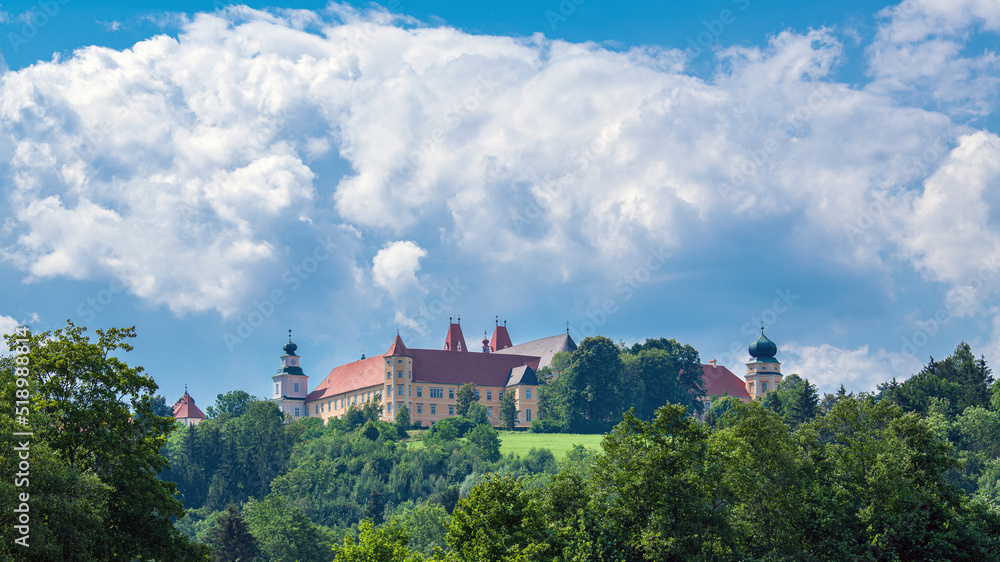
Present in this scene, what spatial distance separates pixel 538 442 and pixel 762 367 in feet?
195

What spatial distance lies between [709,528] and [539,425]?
97.8 metres

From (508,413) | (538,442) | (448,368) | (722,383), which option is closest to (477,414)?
(508,413)

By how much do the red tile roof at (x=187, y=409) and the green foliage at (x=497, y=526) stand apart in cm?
14934

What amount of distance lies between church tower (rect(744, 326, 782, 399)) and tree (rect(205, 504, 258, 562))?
10856 centimetres

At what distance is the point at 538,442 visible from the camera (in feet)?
440

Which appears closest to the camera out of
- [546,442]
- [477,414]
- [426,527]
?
[426,527]

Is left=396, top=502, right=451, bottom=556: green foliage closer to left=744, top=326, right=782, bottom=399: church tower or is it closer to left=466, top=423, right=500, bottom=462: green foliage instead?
left=466, top=423, right=500, bottom=462: green foliage

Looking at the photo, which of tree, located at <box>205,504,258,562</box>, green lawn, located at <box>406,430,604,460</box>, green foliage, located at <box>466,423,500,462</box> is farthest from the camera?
green lawn, located at <box>406,430,604,460</box>

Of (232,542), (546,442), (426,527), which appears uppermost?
(546,442)

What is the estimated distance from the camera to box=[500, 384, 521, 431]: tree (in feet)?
500

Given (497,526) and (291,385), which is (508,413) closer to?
(291,385)

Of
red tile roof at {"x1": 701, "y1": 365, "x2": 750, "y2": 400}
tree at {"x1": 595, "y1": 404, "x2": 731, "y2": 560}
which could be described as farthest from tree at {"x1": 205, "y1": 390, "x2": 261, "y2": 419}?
tree at {"x1": 595, "y1": 404, "x2": 731, "y2": 560}

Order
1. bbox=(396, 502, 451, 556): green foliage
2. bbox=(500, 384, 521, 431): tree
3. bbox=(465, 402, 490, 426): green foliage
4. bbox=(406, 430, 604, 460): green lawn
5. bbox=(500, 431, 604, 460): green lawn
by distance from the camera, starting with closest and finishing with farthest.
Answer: bbox=(396, 502, 451, 556): green foliage < bbox=(500, 431, 604, 460): green lawn < bbox=(406, 430, 604, 460): green lawn < bbox=(465, 402, 490, 426): green foliage < bbox=(500, 384, 521, 431): tree

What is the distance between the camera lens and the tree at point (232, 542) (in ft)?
285
